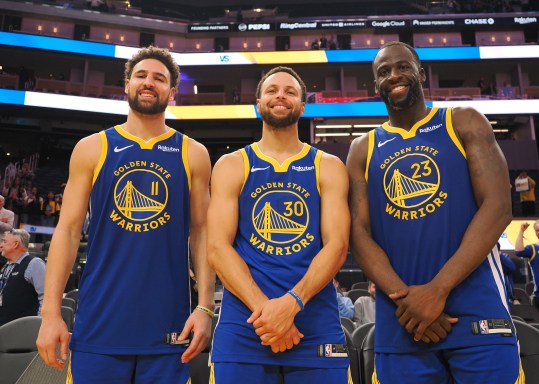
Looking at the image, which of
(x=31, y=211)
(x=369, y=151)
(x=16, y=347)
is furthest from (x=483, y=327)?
(x=31, y=211)

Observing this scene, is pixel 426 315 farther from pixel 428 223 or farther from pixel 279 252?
pixel 279 252

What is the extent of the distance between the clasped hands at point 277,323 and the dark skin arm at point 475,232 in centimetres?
41

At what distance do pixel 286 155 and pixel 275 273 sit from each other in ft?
1.87

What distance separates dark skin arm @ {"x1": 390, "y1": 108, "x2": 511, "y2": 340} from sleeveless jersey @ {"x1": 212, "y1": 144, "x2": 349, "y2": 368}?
0.30m

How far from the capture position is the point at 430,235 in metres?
1.83

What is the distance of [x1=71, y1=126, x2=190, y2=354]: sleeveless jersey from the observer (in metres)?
1.83

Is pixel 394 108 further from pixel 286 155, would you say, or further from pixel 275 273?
pixel 275 273

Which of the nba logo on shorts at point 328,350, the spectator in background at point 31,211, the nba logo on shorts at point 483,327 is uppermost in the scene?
the spectator in background at point 31,211

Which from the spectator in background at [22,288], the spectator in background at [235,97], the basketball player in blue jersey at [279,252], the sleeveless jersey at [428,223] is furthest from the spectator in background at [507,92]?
the basketball player in blue jersey at [279,252]

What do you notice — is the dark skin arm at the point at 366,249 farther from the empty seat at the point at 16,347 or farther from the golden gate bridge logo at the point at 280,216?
the empty seat at the point at 16,347

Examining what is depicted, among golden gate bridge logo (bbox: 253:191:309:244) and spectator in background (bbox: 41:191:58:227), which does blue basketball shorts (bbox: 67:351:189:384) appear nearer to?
golden gate bridge logo (bbox: 253:191:309:244)

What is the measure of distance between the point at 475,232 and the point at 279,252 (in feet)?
2.45

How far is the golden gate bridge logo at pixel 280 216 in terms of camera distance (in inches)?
74.7

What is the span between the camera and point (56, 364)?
177cm
